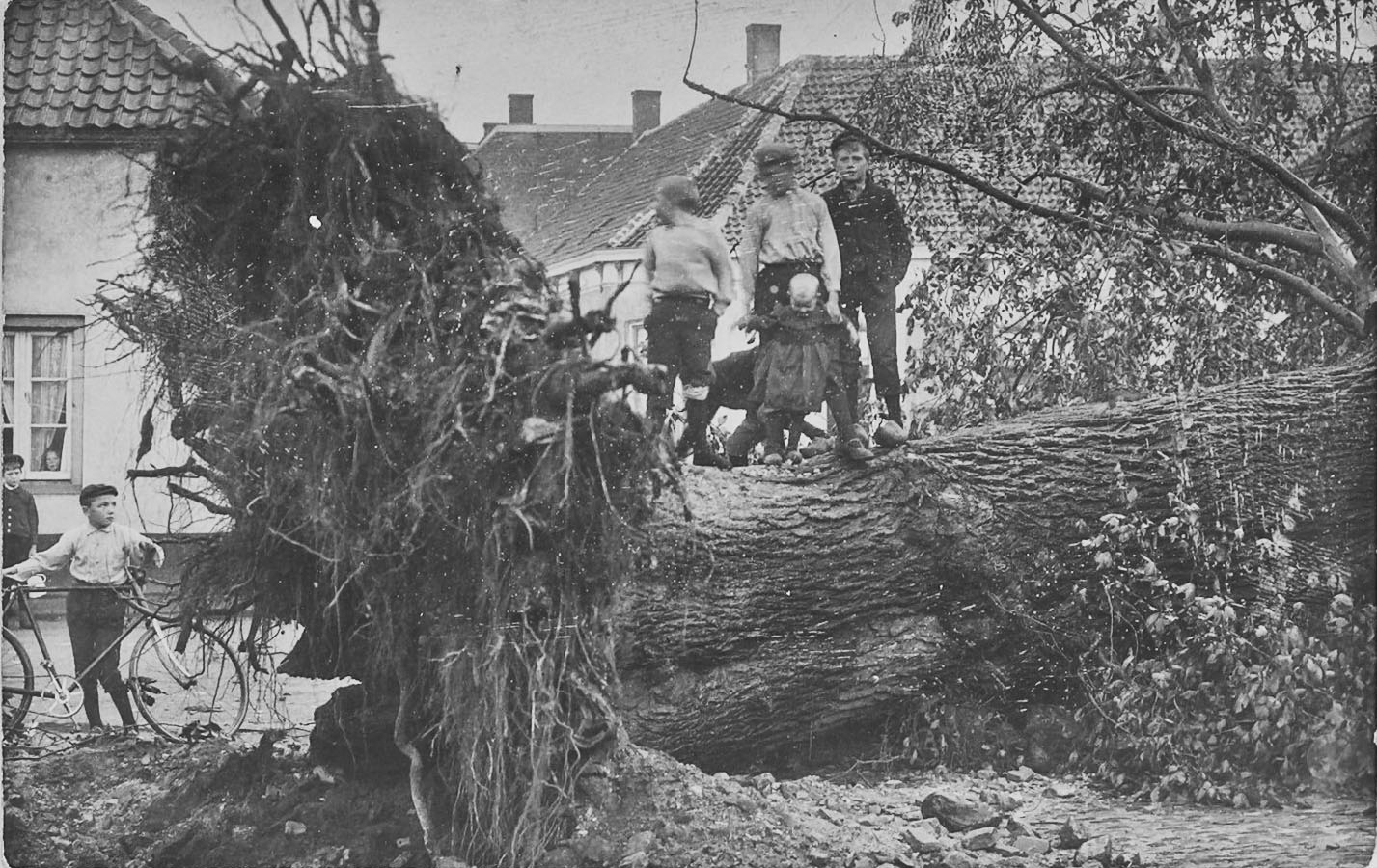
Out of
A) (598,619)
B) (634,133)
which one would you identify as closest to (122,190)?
(634,133)

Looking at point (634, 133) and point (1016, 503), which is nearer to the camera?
point (634, 133)

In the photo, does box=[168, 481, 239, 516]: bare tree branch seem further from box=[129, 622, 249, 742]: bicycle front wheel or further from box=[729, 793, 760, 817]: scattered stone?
box=[729, 793, 760, 817]: scattered stone

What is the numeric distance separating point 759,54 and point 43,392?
2504 mm

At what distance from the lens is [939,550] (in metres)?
4.48

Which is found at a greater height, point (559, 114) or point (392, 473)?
point (559, 114)

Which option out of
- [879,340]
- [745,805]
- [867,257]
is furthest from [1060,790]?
[867,257]

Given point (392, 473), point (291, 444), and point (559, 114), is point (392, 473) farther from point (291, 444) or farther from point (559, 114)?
point (559, 114)

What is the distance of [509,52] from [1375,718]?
144 inches

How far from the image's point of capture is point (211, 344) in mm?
3936

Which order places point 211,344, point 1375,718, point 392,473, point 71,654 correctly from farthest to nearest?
point 1375,718 < point 71,654 < point 211,344 < point 392,473

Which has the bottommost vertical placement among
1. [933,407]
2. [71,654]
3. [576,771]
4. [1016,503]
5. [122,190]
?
[576,771]

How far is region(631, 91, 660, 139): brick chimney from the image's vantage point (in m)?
4.29

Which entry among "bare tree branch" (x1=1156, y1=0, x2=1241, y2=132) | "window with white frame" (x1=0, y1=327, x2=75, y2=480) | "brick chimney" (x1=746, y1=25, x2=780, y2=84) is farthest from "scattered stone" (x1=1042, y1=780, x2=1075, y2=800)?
"window with white frame" (x1=0, y1=327, x2=75, y2=480)

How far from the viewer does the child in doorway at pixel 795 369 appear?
4270mm
